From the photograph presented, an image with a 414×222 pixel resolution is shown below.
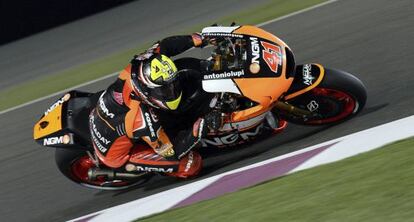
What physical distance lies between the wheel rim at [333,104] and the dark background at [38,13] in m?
8.48

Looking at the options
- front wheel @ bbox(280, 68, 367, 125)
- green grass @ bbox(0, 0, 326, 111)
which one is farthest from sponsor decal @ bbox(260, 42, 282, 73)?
green grass @ bbox(0, 0, 326, 111)

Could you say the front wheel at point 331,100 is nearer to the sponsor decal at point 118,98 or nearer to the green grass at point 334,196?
the green grass at point 334,196

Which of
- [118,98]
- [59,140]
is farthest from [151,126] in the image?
[59,140]

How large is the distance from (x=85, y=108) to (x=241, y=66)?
1.87 meters

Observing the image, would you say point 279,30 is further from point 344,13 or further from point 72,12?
point 72,12

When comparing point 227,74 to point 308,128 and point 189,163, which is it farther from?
point 308,128

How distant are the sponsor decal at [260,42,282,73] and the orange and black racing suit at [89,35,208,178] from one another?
2.42 ft

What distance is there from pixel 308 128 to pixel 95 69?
18.2 feet

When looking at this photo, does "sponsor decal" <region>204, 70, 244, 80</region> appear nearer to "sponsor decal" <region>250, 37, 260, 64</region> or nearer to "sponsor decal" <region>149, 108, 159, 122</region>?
"sponsor decal" <region>250, 37, 260, 64</region>

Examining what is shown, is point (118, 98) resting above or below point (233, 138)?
above

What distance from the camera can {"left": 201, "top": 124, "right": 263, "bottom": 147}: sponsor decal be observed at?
22.3 ft

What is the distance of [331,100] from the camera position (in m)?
6.50

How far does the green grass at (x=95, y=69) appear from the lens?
11.3 m

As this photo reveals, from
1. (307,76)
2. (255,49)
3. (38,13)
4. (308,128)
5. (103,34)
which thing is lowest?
(308,128)
